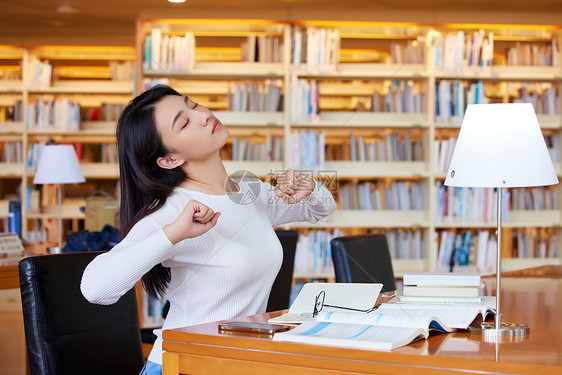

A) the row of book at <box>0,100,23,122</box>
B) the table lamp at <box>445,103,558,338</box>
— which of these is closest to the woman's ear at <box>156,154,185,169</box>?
the table lamp at <box>445,103,558,338</box>

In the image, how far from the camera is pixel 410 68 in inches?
167

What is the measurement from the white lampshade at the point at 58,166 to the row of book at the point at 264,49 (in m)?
1.33

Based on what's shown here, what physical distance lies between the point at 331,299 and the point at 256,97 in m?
2.99

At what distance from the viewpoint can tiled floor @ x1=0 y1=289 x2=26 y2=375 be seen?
101 inches

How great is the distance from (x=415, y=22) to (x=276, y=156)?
1.24m

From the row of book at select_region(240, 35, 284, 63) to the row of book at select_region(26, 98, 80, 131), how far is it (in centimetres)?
149

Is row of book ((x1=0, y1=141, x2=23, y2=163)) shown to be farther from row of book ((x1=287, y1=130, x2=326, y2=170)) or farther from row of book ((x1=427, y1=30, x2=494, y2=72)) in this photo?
row of book ((x1=427, y1=30, x2=494, y2=72))

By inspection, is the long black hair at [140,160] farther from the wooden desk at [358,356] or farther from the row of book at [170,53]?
the row of book at [170,53]

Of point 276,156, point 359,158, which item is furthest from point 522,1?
point 276,156

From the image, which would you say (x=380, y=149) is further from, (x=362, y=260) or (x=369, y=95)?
(x=362, y=260)

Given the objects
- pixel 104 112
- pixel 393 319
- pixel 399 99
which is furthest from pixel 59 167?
pixel 393 319

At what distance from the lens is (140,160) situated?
1510 millimetres

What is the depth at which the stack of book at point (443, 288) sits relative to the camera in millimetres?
1378

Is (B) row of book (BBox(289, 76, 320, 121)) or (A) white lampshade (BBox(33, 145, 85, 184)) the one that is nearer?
(A) white lampshade (BBox(33, 145, 85, 184))
